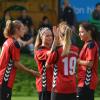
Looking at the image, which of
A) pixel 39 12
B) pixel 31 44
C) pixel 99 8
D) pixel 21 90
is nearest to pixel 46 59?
pixel 21 90

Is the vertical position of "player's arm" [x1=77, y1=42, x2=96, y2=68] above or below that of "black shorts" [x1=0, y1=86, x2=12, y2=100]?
above

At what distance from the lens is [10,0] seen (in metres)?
22.8

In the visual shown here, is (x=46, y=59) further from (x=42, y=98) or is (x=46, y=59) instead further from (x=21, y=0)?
(x=21, y=0)

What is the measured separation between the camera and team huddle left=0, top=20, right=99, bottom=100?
9.68 m

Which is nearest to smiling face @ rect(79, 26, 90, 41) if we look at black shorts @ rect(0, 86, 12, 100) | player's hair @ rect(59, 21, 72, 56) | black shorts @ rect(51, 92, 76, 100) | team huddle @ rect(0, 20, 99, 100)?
team huddle @ rect(0, 20, 99, 100)

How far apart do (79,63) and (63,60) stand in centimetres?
47

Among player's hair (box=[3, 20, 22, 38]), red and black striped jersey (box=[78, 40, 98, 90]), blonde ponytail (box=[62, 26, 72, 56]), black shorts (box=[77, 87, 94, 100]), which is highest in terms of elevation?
player's hair (box=[3, 20, 22, 38])

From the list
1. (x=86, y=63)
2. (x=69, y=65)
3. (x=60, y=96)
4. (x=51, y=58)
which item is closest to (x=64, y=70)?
(x=69, y=65)

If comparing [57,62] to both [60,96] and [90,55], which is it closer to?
[60,96]

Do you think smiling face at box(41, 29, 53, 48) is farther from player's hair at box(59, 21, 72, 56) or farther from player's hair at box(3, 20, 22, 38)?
player's hair at box(59, 21, 72, 56)

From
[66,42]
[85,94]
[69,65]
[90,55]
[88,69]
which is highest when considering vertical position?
[66,42]

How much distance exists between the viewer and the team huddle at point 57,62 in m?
9.68

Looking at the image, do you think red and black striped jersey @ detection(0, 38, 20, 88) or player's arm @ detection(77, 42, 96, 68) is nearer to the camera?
red and black striped jersey @ detection(0, 38, 20, 88)

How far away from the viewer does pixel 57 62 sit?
9719 mm
